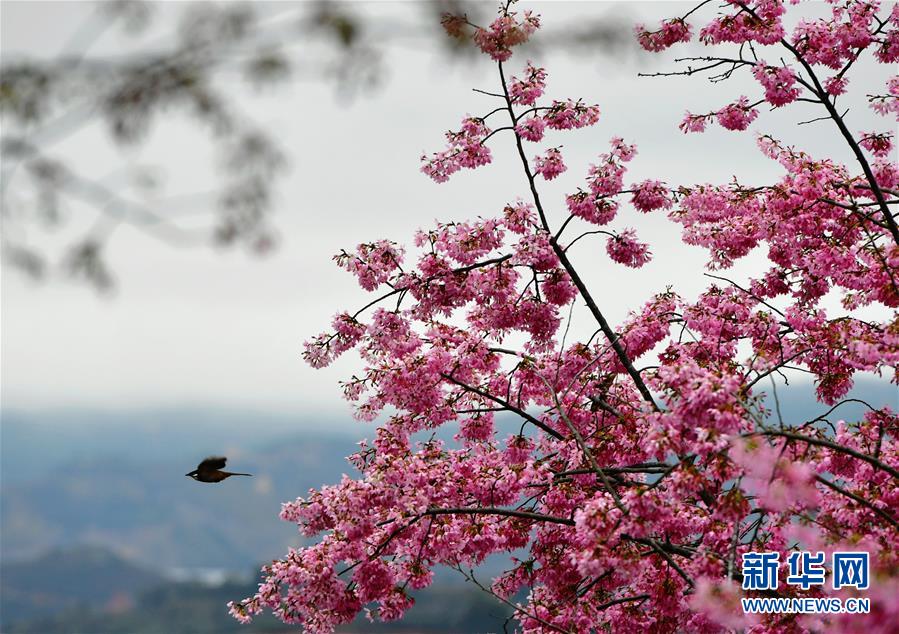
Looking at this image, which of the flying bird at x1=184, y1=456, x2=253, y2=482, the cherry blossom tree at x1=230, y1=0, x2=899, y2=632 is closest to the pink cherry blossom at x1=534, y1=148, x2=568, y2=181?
the cherry blossom tree at x1=230, y1=0, x2=899, y2=632

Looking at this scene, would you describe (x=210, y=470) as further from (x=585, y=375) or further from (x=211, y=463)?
(x=585, y=375)

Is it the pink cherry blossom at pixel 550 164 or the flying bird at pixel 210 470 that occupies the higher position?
the pink cherry blossom at pixel 550 164

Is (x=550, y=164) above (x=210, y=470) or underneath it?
above

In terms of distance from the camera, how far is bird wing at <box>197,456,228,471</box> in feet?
26.2

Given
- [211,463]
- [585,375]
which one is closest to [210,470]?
[211,463]

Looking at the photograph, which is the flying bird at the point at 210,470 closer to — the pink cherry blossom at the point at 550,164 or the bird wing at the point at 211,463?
the bird wing at the point at 211,463

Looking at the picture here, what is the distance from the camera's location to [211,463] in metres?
8.05

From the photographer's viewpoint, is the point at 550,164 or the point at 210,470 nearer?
the point at 210,470

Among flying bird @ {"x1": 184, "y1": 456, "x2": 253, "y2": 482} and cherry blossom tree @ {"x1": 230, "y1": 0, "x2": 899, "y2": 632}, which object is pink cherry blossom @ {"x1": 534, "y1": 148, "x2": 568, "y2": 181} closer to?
cherry blossom tree @ {"x1": 230, "y1": 0, "x2": 899, "y2": 632}

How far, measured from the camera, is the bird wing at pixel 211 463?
26.2 ft

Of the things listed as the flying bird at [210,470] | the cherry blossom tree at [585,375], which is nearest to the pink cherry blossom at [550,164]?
the cherry blossom tree at [585,375]

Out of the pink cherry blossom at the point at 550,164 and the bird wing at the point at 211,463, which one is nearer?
the bird wing at the point at 211,463

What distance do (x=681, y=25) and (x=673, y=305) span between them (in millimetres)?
3994

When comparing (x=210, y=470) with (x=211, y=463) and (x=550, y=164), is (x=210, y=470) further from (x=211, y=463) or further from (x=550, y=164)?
(x=550, y=164)
